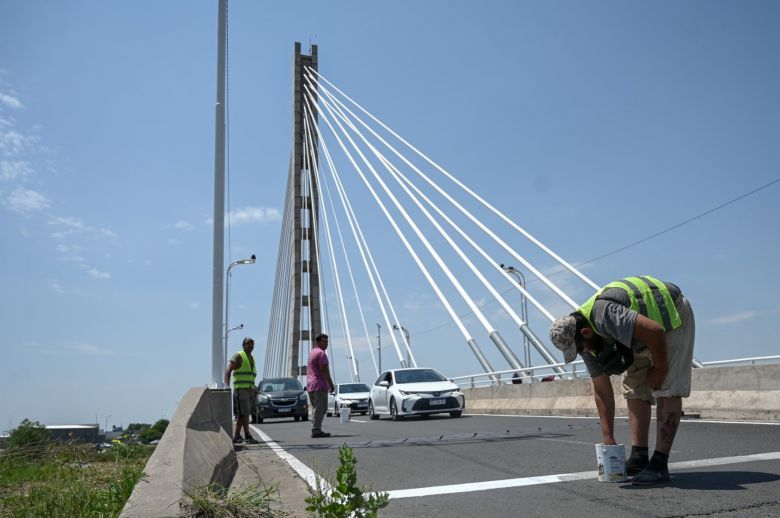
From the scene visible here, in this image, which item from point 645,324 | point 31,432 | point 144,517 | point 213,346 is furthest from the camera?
point 213,346

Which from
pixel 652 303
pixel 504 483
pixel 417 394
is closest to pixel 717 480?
pixel 652 303

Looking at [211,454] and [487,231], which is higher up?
[487,231]

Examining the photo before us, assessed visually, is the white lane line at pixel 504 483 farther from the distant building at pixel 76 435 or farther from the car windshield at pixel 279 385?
the car windshield at pixel 279 385

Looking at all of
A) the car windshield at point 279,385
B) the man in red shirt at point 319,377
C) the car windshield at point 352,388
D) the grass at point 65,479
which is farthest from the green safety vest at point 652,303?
the car windshield at point 352,388

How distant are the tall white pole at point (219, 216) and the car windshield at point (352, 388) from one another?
16.4 m

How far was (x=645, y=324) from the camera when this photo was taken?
4645mm

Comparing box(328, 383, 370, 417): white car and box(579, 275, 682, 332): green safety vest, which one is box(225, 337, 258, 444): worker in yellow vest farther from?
A: box(328, 383, 370, 417): white car

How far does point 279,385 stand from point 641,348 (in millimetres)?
18489

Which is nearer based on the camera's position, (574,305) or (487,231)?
(574,305)

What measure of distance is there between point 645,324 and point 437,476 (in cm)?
211

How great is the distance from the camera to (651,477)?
15.5 feet

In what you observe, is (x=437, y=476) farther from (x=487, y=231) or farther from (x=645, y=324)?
(x=487, y=231)

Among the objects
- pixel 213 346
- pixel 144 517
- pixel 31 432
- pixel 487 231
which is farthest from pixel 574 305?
pixel 144 517

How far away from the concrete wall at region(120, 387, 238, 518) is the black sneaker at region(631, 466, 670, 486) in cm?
272
